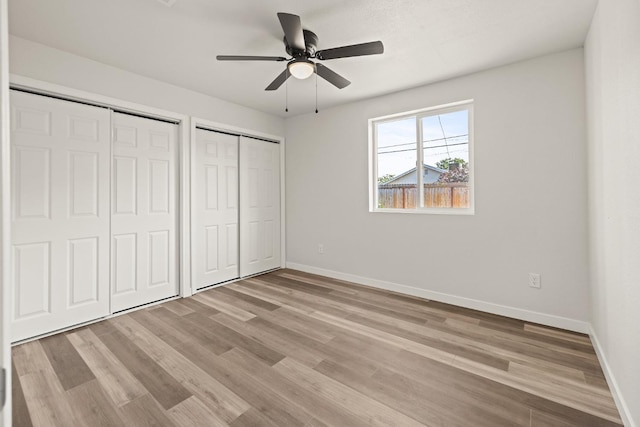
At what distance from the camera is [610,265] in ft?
5.96

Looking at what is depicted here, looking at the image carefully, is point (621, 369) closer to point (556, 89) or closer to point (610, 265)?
point (610, 265)

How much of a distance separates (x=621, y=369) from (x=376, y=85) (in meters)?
3.08

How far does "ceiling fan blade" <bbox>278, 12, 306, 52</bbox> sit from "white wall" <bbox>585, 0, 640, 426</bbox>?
1712 millimetres

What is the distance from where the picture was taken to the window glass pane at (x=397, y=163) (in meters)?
3.59

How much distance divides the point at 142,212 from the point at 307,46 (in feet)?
7.90

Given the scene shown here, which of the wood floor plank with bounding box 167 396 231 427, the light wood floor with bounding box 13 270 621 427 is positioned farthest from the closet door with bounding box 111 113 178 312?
the wood floor plank with bounding box 167 396 231 427

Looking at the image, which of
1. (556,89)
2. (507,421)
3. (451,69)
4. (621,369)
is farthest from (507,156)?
(507,421)

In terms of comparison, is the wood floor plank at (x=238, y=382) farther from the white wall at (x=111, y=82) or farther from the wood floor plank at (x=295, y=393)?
the white wall at (x=111, y=82)

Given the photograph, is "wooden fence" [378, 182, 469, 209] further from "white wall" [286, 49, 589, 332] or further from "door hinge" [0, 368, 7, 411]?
"door hinge" [0, 368, 7, 411]

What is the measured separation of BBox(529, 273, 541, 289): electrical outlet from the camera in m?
2.71

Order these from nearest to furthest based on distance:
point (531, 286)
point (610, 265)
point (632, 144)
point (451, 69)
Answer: point (632, 144) → point (610, 265) → point (531, 286) → point (451, 69)

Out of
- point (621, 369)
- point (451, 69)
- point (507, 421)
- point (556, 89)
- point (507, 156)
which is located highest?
point (451, 69)

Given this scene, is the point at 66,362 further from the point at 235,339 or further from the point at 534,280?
the point at 534,280

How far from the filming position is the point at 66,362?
2123 mm
